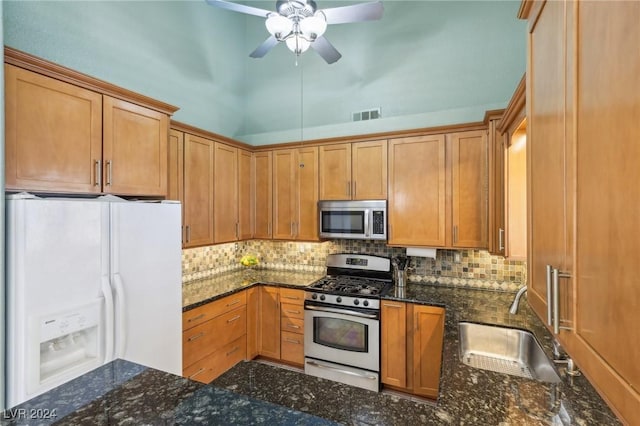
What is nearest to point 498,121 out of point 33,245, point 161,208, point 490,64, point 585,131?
point 490,64

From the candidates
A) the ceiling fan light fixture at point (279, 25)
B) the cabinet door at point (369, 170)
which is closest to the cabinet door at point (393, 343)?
the cabinet door at point (369, 170)

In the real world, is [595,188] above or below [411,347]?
above

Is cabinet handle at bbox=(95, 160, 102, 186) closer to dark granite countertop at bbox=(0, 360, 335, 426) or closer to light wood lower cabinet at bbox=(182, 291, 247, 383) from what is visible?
light wood lower cabinet at bbox=(182, 291, 247, 383)

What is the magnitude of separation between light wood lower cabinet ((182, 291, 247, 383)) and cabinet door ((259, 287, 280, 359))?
21 cm

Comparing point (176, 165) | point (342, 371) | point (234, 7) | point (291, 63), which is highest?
point (291, 63)

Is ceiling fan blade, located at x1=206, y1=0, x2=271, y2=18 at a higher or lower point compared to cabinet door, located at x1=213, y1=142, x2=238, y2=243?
higher

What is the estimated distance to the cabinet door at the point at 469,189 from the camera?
2.71 metres

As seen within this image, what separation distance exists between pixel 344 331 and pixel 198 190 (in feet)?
6.52

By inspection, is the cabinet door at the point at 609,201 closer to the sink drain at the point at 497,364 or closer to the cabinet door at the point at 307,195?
the sink drain at the point at 497,364

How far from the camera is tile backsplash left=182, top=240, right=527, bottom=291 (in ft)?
9.63

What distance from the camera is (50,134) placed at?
5.65 feet

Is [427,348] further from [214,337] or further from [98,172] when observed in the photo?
[98,172]

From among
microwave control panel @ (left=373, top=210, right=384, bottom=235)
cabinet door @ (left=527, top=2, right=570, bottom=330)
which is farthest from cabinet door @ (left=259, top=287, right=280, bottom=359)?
cabinet door @ (left=527, top=2, right=570, bottom=330)

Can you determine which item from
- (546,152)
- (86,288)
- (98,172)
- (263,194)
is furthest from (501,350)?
(98,172)
